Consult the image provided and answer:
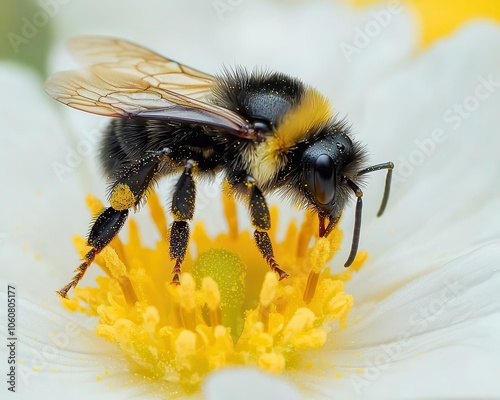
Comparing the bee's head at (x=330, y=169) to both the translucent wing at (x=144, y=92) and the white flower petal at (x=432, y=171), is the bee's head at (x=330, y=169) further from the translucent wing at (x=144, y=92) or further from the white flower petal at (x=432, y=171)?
the white flower petal at (x=432, y=171)

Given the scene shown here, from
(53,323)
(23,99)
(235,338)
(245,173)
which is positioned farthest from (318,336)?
(23,99)

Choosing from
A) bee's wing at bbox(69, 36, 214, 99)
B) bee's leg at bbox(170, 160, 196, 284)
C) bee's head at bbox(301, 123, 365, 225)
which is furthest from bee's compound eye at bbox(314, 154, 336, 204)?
bee's wing at bbox(69, 36, 214, 99)

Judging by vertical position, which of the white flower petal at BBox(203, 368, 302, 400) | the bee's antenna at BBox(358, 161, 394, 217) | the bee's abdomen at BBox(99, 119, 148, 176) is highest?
the bee's antenna at BBox(358, 161, 394, 217)

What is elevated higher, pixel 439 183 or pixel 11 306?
pixel 439 183

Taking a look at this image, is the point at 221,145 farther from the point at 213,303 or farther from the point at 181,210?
the point at 213,303

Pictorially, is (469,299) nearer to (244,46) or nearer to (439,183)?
(439,183)

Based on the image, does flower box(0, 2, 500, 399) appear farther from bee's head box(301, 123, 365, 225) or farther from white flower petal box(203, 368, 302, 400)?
bee's head box(301, 123, 365, 225)

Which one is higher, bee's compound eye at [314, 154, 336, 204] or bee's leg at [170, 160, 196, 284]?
bee's compound eye at [314, 154, 336, 204]

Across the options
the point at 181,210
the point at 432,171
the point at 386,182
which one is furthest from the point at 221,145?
the point at 432,171
